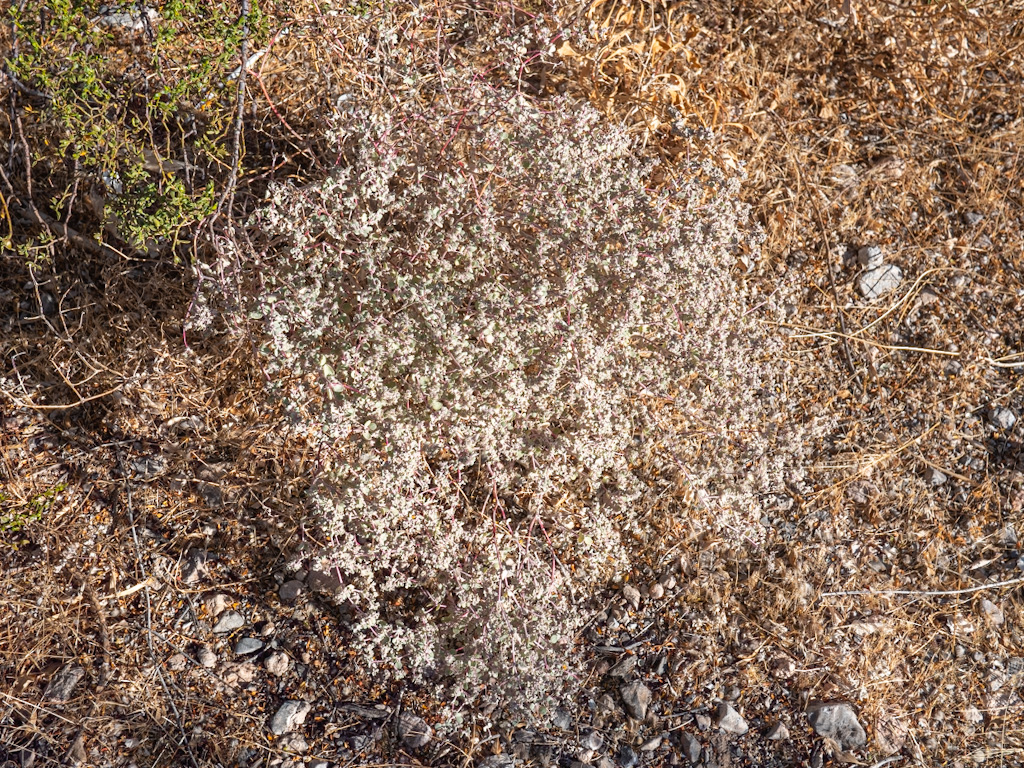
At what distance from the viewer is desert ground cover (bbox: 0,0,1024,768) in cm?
276

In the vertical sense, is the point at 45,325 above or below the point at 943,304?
below

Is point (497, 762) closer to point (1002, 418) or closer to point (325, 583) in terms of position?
point (325, 583)

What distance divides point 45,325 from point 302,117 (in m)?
1.23

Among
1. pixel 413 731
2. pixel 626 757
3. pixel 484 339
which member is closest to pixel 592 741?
pixel 626 757

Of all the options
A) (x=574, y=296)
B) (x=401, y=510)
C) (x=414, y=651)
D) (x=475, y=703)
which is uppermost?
(x=574, y=296)

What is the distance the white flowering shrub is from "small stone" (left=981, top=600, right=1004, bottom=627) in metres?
1.34

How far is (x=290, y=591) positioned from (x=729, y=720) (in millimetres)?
1655

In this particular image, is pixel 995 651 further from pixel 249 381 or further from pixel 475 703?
pixel 249 381

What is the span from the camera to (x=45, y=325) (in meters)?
3.04

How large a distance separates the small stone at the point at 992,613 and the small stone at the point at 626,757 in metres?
1.56

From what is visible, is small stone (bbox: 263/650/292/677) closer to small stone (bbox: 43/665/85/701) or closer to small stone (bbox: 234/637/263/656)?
small stone (bbox: 234/637/263/656)

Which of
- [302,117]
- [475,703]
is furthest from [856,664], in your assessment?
[302,117]

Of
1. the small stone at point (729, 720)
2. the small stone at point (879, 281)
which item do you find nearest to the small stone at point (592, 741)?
the small stone at point (729, 720)

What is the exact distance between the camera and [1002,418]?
3.61 m
